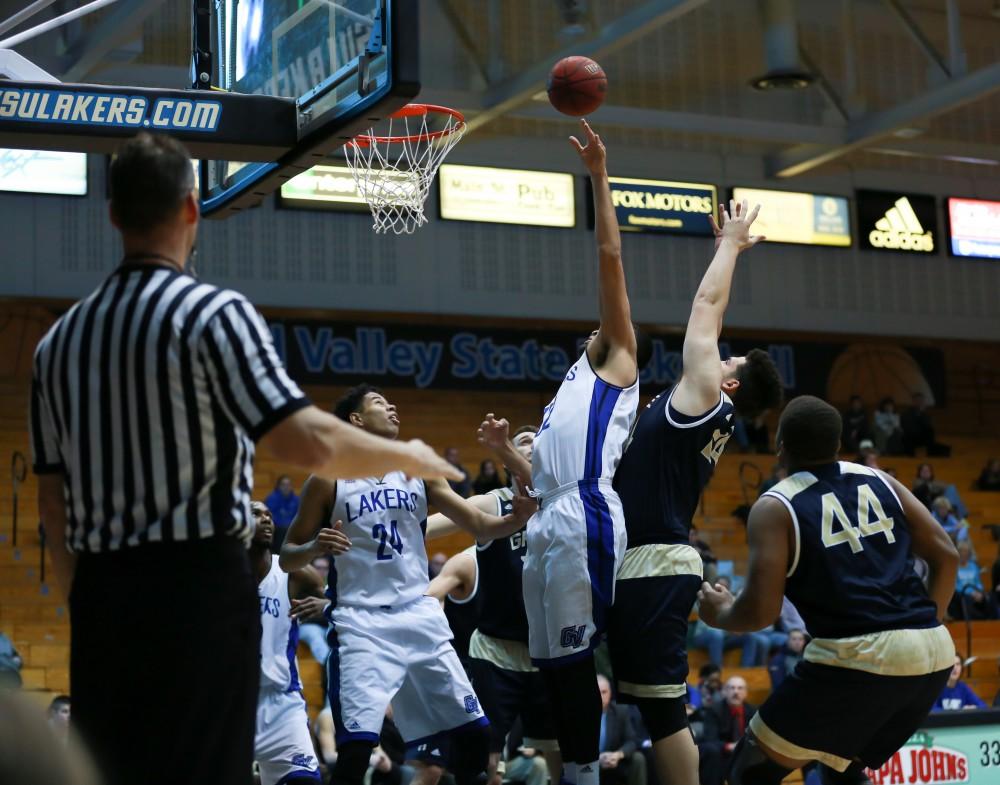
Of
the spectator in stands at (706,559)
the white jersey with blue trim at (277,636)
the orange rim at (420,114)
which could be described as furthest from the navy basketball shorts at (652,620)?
the spectator in stands at (706,559)

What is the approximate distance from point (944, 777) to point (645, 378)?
13457mm

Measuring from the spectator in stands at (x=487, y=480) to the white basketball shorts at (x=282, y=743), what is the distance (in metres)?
10.3

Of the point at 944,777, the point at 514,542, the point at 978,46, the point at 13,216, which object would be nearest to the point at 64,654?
the point at 13,216

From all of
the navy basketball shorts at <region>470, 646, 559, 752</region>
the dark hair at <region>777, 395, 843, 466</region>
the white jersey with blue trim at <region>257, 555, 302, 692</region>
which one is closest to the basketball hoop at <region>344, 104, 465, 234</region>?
the white jersey with blue trim at <region>257, 555, 302, 692</region>

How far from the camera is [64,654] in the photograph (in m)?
Result: 14.7

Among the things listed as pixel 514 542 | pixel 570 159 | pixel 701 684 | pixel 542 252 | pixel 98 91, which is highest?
pixel 570 159

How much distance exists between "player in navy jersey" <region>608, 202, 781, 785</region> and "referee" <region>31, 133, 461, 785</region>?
Result: 100 inches

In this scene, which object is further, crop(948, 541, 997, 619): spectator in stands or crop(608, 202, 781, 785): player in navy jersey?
crop(948, 541, 997, 619): spectator in stands

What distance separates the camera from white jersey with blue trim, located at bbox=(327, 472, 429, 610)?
6656 mm

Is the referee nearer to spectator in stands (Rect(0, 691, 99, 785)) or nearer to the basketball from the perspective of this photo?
spectator in stands (Rect(0, 691, 99, 785))

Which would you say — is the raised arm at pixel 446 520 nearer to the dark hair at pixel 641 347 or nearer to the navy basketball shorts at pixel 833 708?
the dark hair at pixel 641 347

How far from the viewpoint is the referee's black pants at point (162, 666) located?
3.11 meters

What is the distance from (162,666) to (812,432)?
2.95 meters

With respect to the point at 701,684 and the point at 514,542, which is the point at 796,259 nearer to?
the point at 701,684
